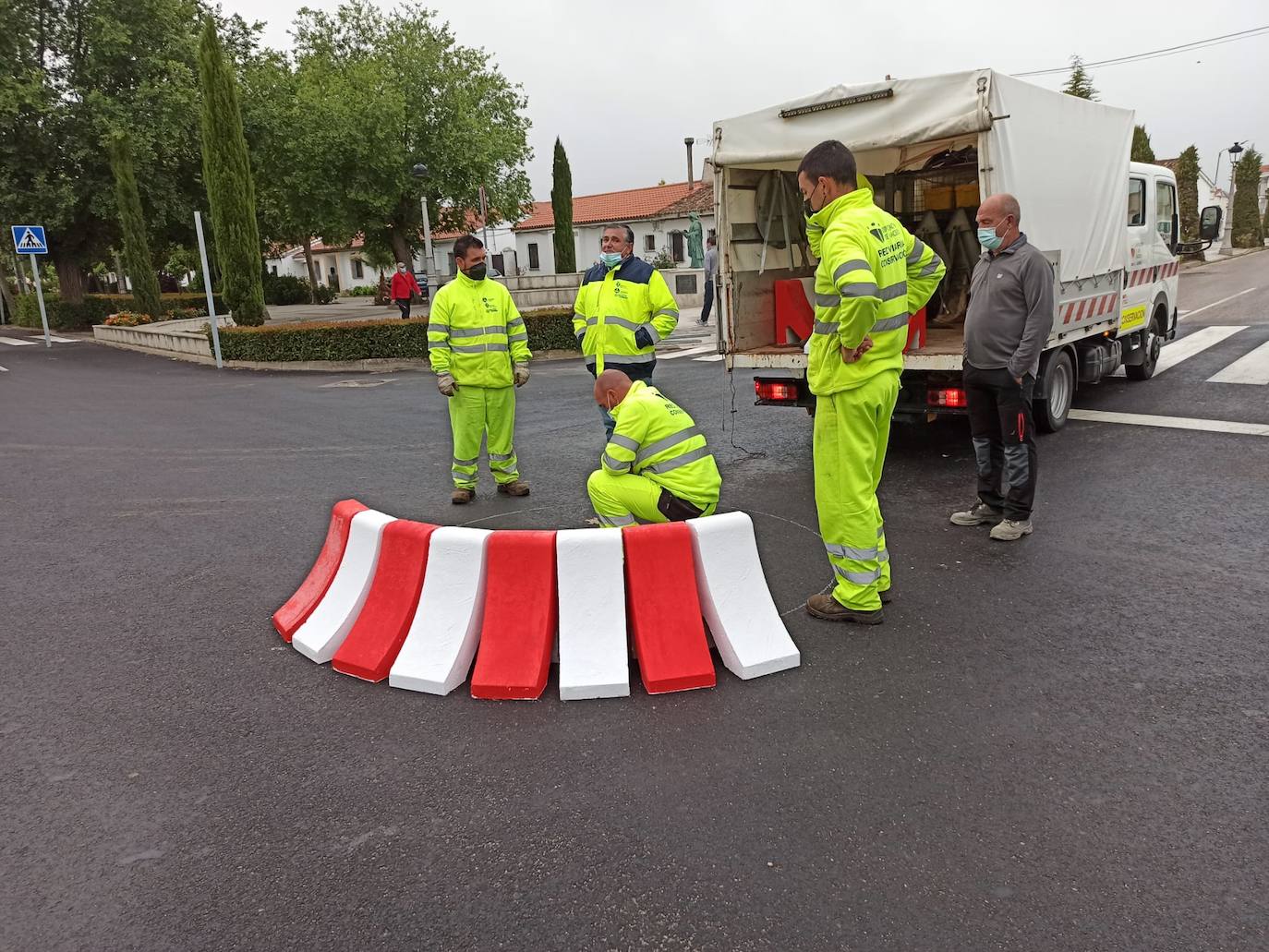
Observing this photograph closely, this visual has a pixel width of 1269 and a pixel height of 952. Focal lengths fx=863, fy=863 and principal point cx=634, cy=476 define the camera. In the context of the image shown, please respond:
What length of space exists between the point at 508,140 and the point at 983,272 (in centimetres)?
3313

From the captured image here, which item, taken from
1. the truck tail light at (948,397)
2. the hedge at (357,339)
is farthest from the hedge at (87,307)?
the truck tail light at (948,397)

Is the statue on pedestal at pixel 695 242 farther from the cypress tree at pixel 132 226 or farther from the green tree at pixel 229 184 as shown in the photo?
the cypress tree at pixel 132 226

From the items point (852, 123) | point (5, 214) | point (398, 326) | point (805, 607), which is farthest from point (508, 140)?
point (805, 607)

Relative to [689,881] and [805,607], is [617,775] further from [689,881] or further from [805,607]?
[805,607]

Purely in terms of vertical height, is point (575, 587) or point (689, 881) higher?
point (575, 587)

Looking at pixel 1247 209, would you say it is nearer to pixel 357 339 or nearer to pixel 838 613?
pixel 357 339

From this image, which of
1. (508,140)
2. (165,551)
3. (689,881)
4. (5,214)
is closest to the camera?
(689,881)

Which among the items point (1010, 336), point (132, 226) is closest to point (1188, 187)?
point (132, 226)

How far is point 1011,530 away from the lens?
5.43 m

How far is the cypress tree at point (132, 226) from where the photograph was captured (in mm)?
23359

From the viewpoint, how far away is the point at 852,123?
6.77m

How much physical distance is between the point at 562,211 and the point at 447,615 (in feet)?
128

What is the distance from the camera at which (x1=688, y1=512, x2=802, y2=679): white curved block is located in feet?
12.6

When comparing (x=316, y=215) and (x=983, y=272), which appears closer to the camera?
(x=983, y=272)
